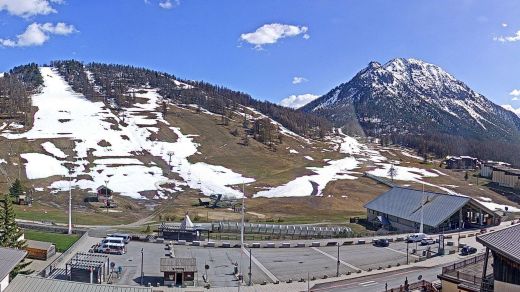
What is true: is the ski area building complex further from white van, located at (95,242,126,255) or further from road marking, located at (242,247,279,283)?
white van, located at (95,242,126,255)

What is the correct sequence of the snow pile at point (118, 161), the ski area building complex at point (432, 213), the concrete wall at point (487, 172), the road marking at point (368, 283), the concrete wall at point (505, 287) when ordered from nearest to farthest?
1. the concrete wall at point (505, 287)
2. the road marking at point (368, 283)
3. the ski area building complex at point (432, 213)
4. the snow pile at point (118, 161)
5. the concrete wall at point (487, 172)

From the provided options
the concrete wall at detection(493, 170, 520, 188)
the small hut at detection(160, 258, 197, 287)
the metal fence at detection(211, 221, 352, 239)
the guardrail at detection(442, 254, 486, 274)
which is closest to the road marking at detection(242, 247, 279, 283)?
the small hut at detection(160, 258, 197, 287)

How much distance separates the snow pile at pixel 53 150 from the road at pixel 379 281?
108374mm

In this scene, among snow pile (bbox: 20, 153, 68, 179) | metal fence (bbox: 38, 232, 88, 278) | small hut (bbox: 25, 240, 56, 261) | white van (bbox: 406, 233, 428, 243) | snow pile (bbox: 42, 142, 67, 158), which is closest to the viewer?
metal fence (bbox: 38, 232, 88, 278)

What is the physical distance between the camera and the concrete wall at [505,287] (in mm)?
30706

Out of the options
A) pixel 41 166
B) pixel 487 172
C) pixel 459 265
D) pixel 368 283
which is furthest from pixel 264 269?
pixel 487 172

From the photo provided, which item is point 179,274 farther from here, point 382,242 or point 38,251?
point 382,242

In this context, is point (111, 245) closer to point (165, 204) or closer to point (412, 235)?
point (412, 235)

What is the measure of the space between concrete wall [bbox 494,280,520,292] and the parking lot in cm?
2089

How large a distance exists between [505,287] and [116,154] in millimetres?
130024

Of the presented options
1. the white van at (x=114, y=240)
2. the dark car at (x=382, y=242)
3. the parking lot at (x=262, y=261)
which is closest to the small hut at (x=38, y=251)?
the white van at (x=114, y=240)

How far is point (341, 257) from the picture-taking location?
59906mm

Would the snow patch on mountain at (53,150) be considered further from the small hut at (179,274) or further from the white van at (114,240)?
the small hut at (179,274)

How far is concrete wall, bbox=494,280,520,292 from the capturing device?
3071 cm
